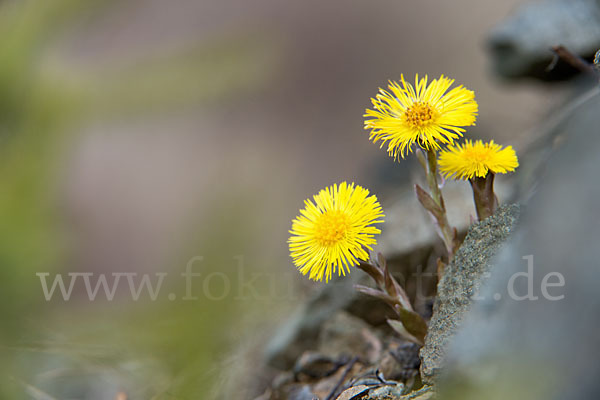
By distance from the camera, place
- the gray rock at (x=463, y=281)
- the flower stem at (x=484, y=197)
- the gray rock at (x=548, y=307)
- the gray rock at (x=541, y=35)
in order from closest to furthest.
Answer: the gray rock at (x=548, y=307) < the gray rock at (x=463, y=281) < the flower stem at (x=484, y=197) < the gray rock at (x=541, y=35)

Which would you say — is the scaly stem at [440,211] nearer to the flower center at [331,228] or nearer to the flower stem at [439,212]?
the flower stem at [439,212]

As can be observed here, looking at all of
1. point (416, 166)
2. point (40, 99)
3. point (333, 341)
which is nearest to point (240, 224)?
point (40, 99)

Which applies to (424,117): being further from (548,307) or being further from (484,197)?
(548,307)

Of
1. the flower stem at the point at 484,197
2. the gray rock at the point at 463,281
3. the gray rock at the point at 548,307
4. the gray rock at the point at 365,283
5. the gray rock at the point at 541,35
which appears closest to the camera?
the gray rock at the point at 548,307

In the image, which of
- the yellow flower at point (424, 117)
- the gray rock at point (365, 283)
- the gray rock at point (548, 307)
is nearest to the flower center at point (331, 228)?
the yellow flower at point (424, 117)

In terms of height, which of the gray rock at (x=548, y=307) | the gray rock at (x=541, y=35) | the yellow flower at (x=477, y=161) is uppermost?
the gray rock at (x=541, y=35)
